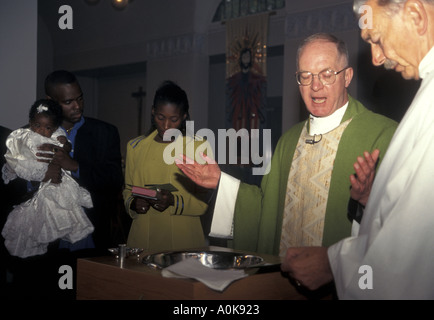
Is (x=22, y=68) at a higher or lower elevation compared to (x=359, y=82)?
lower

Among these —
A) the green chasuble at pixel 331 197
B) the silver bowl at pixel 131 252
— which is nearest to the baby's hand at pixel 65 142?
the green chasuble at pixel 331 197

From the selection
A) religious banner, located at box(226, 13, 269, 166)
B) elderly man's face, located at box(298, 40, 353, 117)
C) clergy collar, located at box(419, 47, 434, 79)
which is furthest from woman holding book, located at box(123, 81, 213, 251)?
religious banner, located at box(226, 13, 269, 166)

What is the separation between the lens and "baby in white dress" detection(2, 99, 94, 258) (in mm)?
3143

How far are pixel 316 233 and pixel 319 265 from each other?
1023 millimetres

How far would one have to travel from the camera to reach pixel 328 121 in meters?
2.96

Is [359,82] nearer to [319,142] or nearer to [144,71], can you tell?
[319,142]

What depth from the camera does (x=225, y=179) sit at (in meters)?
2.71

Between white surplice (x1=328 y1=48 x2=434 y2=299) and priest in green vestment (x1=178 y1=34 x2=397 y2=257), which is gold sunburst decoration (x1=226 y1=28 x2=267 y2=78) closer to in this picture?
priest in green vestment (x1=178 y1=34 x2=397 y2=257)

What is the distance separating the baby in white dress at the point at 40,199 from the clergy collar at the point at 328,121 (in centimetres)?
151

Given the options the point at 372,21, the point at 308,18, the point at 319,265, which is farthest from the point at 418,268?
the point at 308,18

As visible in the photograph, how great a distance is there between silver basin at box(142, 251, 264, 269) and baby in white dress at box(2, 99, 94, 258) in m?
1.39

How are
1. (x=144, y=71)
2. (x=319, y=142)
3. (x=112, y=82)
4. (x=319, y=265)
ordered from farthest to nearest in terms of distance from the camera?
1. (x=112, y=82)
2. (x=144, y=71)
3. (x=319, y=142)
4. (x=319, y=265)

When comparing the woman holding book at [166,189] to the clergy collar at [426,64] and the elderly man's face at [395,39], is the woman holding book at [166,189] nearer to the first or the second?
the elderly man's face at [395,39]

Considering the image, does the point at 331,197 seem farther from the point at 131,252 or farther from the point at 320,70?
the point at 131,252
